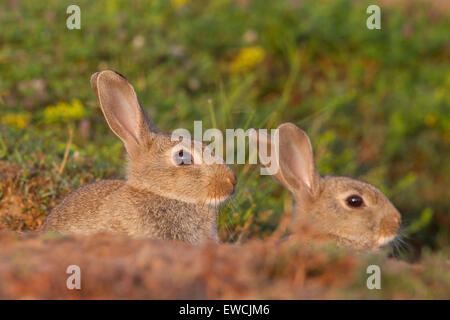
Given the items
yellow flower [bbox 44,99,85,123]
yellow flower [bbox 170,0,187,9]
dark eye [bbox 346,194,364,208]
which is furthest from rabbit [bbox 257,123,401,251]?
yellow flower [bbox 170,0,187,9]

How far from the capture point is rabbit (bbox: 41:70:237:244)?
5.37 metres

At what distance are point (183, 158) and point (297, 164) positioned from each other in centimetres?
127

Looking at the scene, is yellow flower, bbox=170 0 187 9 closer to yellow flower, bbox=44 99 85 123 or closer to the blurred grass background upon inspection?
the blurred grass background

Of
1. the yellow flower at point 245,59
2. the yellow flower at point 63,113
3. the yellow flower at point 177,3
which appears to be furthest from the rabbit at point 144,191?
the yellow flower at point 177,3

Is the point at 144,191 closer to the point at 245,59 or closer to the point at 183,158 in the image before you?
the point at 183,158

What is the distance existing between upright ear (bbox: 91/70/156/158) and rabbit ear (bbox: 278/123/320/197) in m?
1.21

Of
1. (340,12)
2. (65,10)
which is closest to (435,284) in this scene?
(65,10)

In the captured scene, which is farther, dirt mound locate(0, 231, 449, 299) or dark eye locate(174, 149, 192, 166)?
dark eye locate(174, 149, 192, 166)

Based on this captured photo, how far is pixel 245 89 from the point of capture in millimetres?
9320

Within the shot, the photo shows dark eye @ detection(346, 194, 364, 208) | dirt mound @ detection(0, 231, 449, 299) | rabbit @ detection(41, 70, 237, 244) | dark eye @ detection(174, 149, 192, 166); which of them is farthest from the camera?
dark eye @ detection(346, 194, 364, 208)

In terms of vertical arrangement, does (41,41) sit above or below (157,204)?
above

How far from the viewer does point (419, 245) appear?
8.96 metres

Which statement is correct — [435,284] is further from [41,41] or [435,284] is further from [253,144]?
[41,41]

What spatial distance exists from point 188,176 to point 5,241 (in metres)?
1.59
